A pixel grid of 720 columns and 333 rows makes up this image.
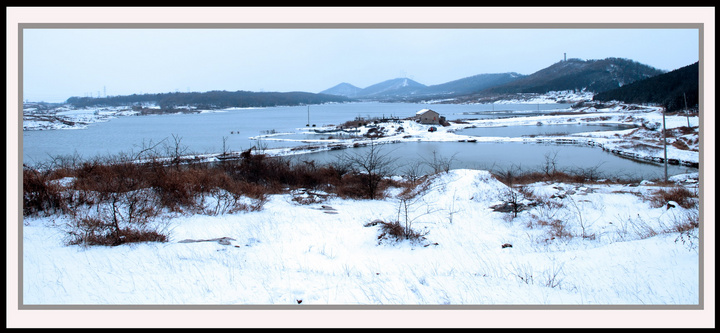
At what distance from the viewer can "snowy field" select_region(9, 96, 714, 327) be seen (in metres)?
3.07

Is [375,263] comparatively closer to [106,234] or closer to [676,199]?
[106,234]

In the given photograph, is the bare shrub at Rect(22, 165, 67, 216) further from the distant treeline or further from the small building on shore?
the distant treeline

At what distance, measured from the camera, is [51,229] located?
16.1 feet

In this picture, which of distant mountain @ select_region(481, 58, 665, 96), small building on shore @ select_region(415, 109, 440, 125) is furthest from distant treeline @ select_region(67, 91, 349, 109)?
distant mountain @ select_region(481, 58, 665, 96)

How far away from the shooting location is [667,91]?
172ft

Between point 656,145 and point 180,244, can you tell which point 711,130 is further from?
point 656,145

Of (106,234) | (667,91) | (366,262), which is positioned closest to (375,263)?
(366,262)

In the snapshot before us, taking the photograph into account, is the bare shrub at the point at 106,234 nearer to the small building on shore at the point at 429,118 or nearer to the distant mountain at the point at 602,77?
the small building on shore at the point at 429,118

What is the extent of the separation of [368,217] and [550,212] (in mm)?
3896

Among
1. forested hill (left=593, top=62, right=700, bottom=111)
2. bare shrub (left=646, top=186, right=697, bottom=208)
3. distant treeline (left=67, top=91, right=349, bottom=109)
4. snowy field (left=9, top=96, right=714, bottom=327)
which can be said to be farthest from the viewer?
→ distant treeline (left=67, top=91, right=349, bottom=109)

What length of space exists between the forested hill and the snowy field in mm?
33556

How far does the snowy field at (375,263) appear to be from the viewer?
307cm

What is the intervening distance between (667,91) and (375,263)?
212ft

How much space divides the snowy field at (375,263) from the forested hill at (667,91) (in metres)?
33.6
